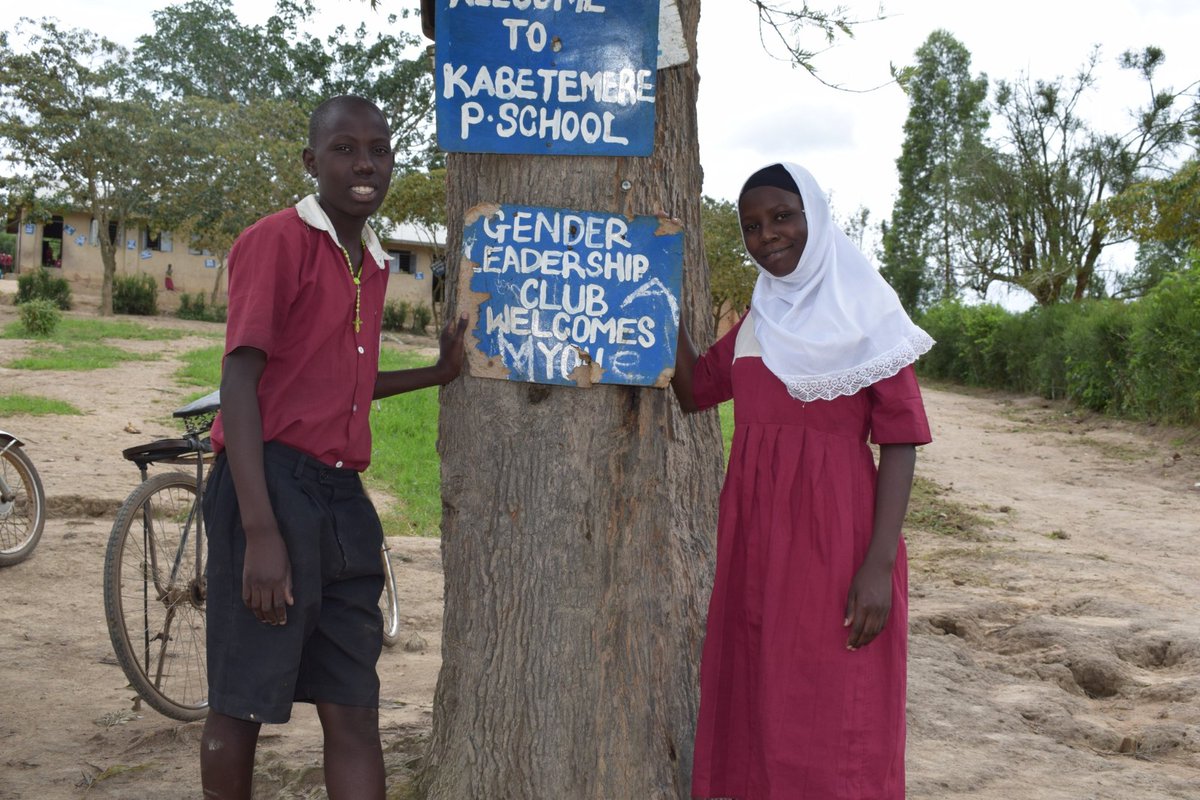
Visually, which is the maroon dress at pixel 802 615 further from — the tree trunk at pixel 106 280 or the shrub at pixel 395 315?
the shrub at pixel 395 315

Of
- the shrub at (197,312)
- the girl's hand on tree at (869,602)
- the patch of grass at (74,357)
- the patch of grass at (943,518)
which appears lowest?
the patch of grass at (943,518)

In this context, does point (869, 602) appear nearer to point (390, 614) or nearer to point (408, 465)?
point (390, 614)

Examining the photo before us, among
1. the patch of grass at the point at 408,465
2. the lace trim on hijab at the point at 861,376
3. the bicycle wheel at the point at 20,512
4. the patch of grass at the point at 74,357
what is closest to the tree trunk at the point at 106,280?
the patch of grass at the point at 74,357

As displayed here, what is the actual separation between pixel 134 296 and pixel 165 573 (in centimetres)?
2684

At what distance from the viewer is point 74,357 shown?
14297mm

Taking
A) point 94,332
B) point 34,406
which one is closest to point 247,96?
point 94,332

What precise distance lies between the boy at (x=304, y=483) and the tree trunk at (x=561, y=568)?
0.83 feet

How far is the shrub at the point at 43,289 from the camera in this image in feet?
84.7

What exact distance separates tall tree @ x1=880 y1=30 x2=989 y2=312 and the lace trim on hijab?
35.2 m

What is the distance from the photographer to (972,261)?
1226 inches

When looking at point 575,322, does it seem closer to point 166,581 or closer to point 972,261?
point 166,581

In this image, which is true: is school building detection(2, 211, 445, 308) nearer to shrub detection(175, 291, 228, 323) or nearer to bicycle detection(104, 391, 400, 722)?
shrub detection(175, 291, 228, 323)

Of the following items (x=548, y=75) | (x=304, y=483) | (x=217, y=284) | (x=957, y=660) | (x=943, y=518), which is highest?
(x=217, y=284)

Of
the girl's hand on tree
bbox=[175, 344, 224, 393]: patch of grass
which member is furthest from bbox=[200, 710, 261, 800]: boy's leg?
bbox=[175, 344, 224, 393]: patch of grass
